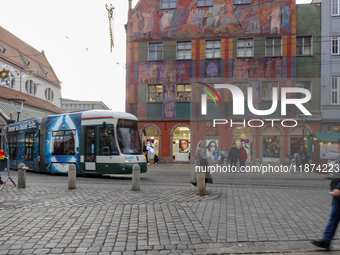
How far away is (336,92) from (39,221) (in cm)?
2653

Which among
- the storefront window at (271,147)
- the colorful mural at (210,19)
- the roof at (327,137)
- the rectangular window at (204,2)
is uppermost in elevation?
the rectangular window at (204,2)

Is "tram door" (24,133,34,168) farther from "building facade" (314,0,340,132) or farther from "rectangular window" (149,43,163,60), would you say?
"building facade" (314,0,340,132)

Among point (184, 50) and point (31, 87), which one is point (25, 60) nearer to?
point (31, 87)

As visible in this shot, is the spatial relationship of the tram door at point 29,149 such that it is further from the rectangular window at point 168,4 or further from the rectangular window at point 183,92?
the rectangular window at point 168,4

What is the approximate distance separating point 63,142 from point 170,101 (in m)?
13.5

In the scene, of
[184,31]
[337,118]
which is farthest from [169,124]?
[337,118]

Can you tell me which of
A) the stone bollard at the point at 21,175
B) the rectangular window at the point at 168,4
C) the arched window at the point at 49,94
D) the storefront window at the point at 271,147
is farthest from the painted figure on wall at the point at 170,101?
the arched window at the point at 49,94

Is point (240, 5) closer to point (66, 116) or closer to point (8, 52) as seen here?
point (66, 116)

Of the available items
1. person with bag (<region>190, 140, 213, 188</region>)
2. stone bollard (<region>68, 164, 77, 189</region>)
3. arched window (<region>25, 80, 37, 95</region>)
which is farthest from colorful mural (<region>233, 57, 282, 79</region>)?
arched window (<region>25, 80, 37, 95</region>)

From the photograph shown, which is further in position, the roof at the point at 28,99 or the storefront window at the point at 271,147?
the roof at the point at 28,99

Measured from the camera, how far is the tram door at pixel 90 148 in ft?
50.7

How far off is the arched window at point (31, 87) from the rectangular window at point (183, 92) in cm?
2944

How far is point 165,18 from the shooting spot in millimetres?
29531

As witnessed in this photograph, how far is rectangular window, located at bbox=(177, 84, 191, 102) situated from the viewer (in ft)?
94.4
